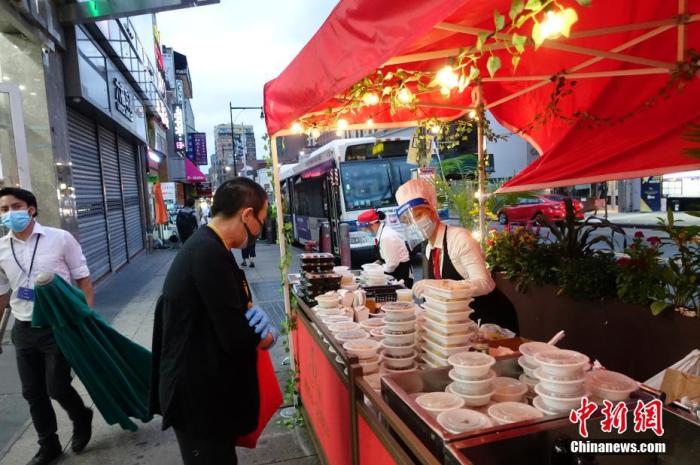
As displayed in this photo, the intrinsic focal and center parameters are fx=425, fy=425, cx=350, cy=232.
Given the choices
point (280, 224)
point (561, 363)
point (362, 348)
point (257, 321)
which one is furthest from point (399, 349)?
point (280, 224)

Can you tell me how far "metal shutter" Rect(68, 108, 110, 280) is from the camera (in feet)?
30.7

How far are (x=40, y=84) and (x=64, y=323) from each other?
5.50m

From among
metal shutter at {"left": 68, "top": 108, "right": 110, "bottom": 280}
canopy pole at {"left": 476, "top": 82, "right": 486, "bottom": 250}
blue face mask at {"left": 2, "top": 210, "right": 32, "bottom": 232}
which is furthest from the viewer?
metal shutter at {"left": 68, "top": 108, "right": 110, "bottom": 280}

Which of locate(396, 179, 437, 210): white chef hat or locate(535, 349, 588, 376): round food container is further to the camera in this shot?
locate(396, 179, 437, 210): white chef hat

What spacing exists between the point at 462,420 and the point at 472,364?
0.32 m

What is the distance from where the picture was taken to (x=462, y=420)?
1.61 meters

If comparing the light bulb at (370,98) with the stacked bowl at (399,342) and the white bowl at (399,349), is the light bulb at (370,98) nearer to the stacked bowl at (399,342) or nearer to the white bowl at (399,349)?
the stacked bowl at (399,342)

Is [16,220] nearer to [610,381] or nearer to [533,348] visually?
[533,348]

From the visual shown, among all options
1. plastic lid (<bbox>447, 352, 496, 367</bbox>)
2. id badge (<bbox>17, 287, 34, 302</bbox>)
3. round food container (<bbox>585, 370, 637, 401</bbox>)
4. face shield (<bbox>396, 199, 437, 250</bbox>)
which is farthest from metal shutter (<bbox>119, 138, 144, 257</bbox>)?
round food container (<bbox>585, 370, 637, 401</bbox>)

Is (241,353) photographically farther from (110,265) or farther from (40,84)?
(110,265)

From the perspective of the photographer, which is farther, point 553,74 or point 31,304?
point 553,74

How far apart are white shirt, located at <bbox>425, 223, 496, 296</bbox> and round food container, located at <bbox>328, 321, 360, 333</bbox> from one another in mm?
939

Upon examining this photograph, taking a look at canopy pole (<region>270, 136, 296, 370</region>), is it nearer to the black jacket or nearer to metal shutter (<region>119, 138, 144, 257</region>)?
the black jacket

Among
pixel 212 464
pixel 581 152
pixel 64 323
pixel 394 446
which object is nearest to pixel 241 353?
pixel 212 464
